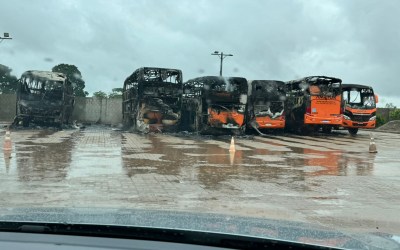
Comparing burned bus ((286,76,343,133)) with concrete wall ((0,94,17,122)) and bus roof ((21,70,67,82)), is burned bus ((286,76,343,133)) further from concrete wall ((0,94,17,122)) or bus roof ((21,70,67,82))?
concrete wall ((0,94,17,122))

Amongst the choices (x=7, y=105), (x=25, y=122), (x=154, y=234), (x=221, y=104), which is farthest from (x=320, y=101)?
(x=7, y=105)

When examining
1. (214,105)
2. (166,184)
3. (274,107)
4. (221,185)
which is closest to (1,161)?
(166,184)

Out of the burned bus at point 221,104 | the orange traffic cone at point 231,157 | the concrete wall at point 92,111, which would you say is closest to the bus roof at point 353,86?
the burned bus at point 221,104

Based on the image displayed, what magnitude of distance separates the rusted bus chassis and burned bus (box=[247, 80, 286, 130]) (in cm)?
1143

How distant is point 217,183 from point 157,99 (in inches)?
657

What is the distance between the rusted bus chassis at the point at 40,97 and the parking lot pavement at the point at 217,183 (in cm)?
1367

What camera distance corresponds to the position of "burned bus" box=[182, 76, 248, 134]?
24.8 m

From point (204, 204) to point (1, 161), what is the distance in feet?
22.7

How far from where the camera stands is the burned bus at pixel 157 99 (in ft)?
84.0

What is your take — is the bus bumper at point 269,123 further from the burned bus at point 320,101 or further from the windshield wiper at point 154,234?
the windshield wiper at point 154,234

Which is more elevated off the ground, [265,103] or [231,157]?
[265,103]

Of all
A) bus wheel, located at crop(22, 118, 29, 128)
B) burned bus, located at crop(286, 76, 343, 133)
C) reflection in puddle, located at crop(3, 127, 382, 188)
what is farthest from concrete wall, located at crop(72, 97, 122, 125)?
reflection in puddle, located at crop(3, 127, 382, 188)

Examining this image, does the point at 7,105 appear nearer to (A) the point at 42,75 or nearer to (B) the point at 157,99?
(A) the point at 42,75

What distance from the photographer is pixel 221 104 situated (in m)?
25.0
